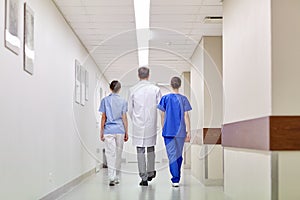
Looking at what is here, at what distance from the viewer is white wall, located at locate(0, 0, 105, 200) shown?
3844mm

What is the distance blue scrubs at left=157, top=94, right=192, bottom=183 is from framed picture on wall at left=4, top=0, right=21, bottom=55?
312 centimetres

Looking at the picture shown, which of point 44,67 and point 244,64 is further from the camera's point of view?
point 44,67

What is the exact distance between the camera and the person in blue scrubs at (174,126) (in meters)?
6.80

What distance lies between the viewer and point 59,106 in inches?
251

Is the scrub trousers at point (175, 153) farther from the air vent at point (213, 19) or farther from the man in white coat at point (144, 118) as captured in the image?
the air vent at point (213, 19)

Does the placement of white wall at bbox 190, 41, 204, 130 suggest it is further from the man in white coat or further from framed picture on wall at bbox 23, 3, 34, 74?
framed picture on wall at bbox 23, 3, 34, 74

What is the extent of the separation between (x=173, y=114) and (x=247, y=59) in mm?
2529

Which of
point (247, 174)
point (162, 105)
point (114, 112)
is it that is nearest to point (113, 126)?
point (114, 112)

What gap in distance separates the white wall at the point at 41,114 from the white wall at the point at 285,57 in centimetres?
217

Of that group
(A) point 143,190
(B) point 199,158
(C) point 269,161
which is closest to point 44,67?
(A) point 143,190

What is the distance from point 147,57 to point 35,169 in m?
6.30

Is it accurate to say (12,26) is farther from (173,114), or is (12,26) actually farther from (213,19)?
(213,19)

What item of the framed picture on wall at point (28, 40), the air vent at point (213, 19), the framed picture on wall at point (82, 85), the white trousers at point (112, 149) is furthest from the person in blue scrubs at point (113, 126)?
the framed picture on wall at point (28, 40)

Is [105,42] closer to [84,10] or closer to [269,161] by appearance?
[84,10]
